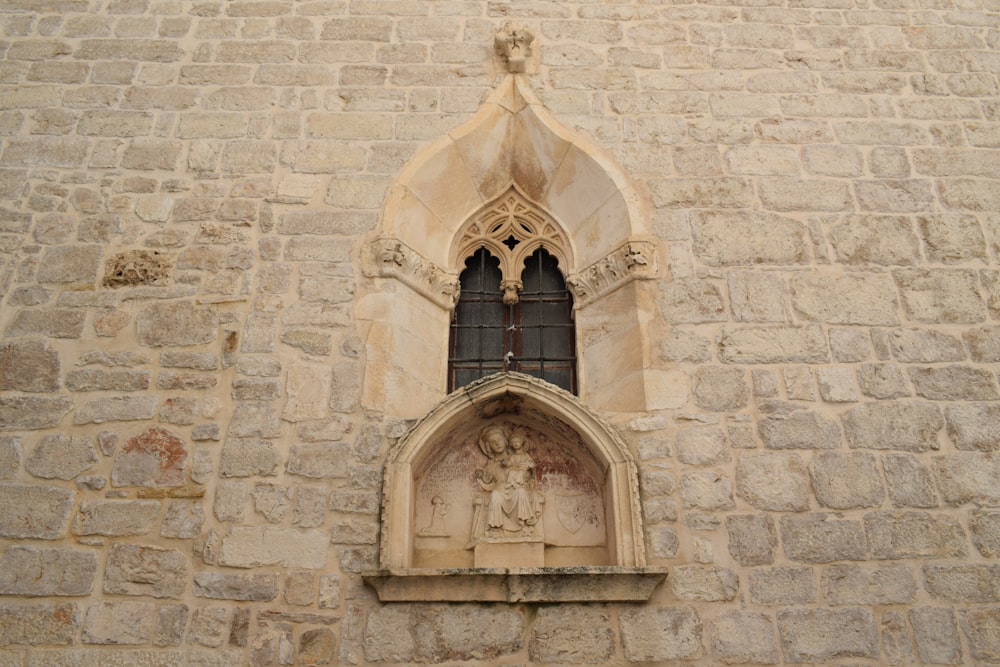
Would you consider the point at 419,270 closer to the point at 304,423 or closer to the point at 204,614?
the point at 304,423

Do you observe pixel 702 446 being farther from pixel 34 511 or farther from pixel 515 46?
pixel 34 511

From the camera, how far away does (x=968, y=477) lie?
3.97 m

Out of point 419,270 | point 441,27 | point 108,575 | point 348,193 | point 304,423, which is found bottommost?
point 108,575

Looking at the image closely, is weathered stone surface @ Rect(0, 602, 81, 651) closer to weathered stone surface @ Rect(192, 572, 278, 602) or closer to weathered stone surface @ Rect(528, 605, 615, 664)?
weathered stone surface @ Rect(192, 572, 278, 602)

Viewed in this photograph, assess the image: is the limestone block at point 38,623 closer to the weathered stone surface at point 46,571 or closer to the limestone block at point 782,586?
the weathered stone surface at point 46,571

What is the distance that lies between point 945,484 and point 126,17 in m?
5.71

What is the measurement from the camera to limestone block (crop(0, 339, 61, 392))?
418 cm

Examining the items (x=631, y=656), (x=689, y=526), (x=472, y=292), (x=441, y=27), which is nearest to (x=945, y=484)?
(x=689, y=526)

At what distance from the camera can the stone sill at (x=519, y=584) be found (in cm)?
366

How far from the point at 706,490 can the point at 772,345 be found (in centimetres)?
92

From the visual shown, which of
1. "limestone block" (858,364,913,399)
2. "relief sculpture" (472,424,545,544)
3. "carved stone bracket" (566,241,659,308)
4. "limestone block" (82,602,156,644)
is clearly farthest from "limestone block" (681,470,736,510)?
"limestone block" (82,602,156,644)

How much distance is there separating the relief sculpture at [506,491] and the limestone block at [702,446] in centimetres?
79

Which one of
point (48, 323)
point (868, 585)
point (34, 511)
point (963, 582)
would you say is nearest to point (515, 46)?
point (48, 323)

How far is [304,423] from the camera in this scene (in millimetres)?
4094
